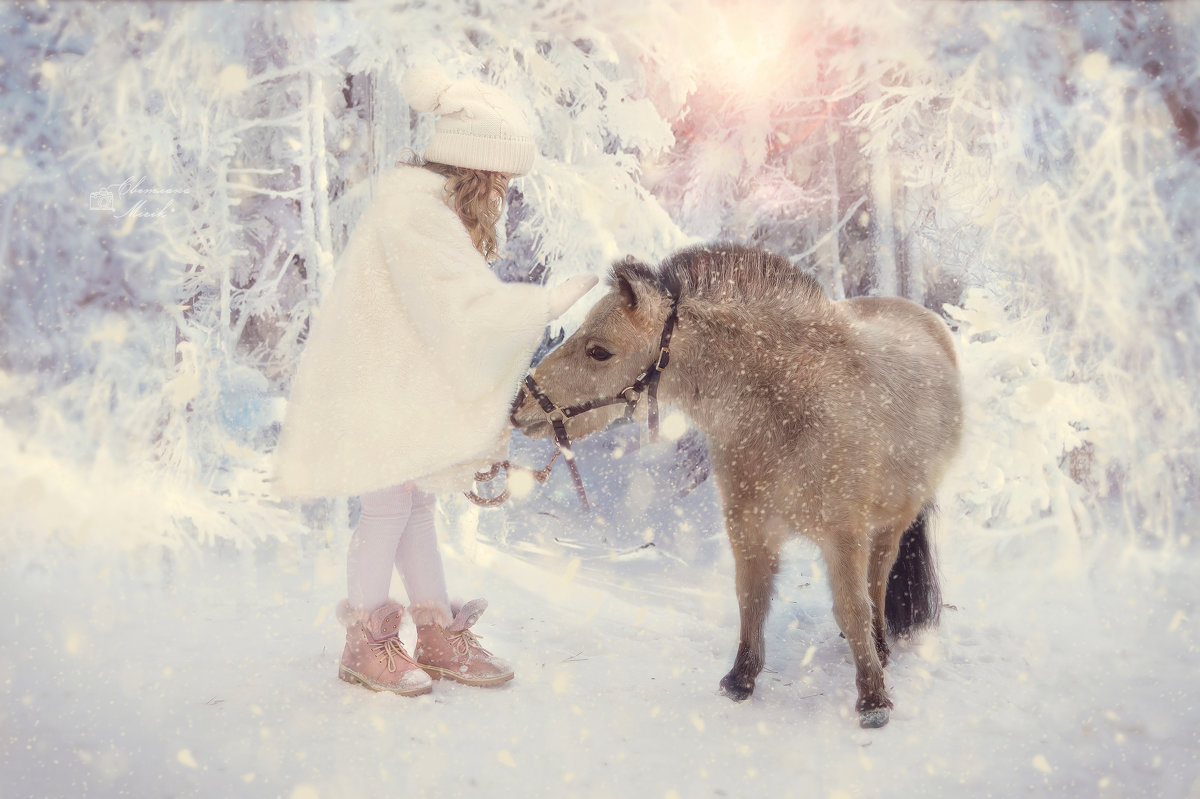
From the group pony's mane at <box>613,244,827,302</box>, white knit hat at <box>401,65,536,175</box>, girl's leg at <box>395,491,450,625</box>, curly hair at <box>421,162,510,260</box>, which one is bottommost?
girl's leg at <box>395,491,450,625</box>

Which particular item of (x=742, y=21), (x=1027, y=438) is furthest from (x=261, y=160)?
(x=1027, y=438)

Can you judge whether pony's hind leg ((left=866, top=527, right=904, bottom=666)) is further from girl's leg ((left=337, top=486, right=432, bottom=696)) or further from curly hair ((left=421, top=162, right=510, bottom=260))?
curly hair ((left=421, top=162, right=510, bottom=260))

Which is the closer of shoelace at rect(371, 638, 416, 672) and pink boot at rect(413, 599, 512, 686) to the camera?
shoelace at rect(371, 638, 416, 672)

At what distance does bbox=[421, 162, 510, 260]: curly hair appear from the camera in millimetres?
2281

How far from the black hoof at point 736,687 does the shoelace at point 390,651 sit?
1007 millimetres

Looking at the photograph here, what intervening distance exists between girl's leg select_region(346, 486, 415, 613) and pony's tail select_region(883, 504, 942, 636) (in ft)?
6.10

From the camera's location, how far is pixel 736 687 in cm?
239

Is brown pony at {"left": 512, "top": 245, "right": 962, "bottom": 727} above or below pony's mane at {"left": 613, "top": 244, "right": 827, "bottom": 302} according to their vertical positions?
below

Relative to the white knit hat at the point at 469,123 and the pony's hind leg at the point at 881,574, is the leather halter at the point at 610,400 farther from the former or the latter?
the pony's hind leg at the point at 881,574

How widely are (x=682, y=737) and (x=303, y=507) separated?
3325 mm

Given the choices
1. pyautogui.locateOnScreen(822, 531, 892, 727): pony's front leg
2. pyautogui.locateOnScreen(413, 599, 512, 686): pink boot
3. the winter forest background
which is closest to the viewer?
pyautogui.locateOnScreen(822, 531, 892, 727): pony's front leg

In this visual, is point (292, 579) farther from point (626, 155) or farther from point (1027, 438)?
point (1027, 438)

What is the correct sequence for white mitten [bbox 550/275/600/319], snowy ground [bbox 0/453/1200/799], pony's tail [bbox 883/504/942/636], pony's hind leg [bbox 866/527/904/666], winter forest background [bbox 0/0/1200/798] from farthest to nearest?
winter forest background [bbox 0/0/1200/798] < pony's tail [bbox 883/504/942/636] < pony's hind leg [bbox 866/527/904/666] < white mitten [bbox 550/275/600/319] < snowy ground [bbox 0/453/1200/799]

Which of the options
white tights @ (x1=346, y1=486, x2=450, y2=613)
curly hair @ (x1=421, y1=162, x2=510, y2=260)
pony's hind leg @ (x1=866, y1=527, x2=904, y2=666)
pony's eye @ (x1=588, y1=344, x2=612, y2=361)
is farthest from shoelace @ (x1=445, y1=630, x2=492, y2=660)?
pony's hind leg @ (x1=866, y1=527, x2=904, y2=666)
